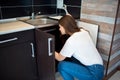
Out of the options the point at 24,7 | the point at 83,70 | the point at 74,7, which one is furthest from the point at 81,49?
the point at 24,7

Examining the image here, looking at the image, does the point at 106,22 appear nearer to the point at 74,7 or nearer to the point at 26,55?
the point at 74,7

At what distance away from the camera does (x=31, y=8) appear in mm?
2164

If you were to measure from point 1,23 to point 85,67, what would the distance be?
4.06 feet

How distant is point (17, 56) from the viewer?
65.7 inches

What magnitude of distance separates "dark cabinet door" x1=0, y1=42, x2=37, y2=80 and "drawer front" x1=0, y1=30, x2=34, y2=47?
0.05m

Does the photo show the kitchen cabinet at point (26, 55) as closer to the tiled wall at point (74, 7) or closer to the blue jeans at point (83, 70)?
the blue jeans at point (83, 70)

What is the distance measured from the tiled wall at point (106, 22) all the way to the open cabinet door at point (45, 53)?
774 mm

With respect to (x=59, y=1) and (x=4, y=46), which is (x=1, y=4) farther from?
(x=59, y=1)

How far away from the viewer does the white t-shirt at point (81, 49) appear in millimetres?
1448

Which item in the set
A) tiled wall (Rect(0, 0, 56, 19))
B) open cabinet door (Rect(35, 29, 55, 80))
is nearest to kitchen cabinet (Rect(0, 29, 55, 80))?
open cabinet door (Rect(35, 29, 55, 80))

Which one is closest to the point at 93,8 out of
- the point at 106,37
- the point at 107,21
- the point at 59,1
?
the point at 107,21

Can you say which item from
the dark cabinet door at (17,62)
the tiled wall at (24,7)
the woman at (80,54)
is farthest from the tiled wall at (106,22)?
the dark cabinet door at (17,62)

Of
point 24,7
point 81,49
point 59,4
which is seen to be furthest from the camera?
point 59,4

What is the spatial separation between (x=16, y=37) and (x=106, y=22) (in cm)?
112
